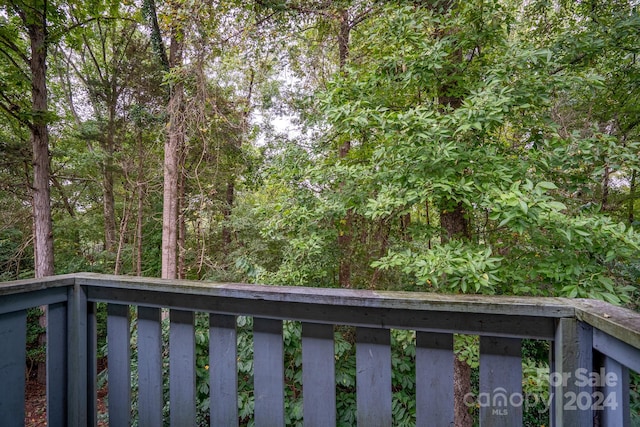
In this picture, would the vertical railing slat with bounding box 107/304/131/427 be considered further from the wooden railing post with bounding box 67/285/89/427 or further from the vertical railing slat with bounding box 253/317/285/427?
the vertical railing slat with bounding box 253/317/285/427

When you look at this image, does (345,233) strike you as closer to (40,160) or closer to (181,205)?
(181,205)

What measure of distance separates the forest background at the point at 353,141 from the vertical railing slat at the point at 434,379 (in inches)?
55.7

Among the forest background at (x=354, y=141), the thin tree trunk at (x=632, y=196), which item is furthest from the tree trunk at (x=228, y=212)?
the thin tree trunk at (x=632, y=196)

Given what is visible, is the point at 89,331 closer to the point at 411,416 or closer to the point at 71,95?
the point at 411,416

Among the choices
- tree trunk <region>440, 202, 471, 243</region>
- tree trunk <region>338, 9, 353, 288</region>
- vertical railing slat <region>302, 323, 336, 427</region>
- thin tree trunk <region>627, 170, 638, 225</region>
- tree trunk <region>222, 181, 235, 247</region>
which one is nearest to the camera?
vertical railing slat <region>302, 323, 336, 427</region>

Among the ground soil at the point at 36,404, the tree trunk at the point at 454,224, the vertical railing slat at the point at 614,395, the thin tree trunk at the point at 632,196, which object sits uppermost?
the thin tree trunk at the point at 632,196

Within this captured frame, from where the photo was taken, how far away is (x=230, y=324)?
43.5 inches

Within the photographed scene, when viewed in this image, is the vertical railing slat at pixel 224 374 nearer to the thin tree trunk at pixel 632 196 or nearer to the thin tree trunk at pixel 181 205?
the thin tree trunk at pixel 181 205

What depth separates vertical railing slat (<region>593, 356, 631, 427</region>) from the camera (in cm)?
70

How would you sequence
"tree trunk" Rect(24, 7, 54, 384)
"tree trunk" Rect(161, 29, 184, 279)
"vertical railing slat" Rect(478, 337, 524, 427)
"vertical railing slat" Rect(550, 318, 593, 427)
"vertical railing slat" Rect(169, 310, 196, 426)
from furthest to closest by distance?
"tree trunk" Rect(161, 29, 184, 279) < "tree trunk" Rect(24, 7, 54, 384) < "vertical railing slat" Rect(169, 310, 196, 426) < "vertical railing slat" Rect(478, 337, 524, 427) < "vertical railing slat" Rect(550, 318, 593, 427)

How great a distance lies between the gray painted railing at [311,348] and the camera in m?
0.78

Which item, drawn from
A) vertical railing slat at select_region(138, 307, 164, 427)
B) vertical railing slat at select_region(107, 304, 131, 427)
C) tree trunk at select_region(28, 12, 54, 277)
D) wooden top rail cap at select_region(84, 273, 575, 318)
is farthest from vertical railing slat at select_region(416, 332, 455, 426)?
tree trunk at select_region(28, 12, 54, 277)

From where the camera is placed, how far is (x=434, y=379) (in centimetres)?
93

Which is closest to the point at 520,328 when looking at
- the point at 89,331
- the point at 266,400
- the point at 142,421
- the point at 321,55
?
the point at 266,400
